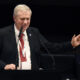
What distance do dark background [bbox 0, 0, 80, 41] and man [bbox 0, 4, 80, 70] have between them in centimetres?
130

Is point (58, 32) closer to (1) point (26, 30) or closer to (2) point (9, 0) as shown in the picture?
(2) point (9, 0)

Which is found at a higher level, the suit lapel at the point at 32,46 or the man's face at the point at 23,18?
the man's face at the point at 23,18

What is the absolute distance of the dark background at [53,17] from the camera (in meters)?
3.33

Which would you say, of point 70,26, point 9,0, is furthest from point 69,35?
point 9,0

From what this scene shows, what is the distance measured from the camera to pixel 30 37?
2.00m

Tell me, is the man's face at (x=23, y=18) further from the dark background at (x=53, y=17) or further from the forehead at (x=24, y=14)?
the dark background at (x=53, y=17)

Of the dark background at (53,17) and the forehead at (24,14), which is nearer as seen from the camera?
the forehead at (24,14)

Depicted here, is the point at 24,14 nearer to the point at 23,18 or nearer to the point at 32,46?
the point at 23,18

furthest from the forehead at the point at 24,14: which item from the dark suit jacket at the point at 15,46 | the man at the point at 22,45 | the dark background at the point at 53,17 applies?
the dark background at the point at 53,17

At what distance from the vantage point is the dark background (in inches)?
131

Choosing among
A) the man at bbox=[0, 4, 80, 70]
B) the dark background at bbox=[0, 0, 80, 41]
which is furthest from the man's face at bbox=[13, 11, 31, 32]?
the dark background at bbox=[0, 0, 80, 41]

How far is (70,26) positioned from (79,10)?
0.23 meters

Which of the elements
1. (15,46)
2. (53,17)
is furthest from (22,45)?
(53,17)

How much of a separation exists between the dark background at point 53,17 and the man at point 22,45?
4.25ft
